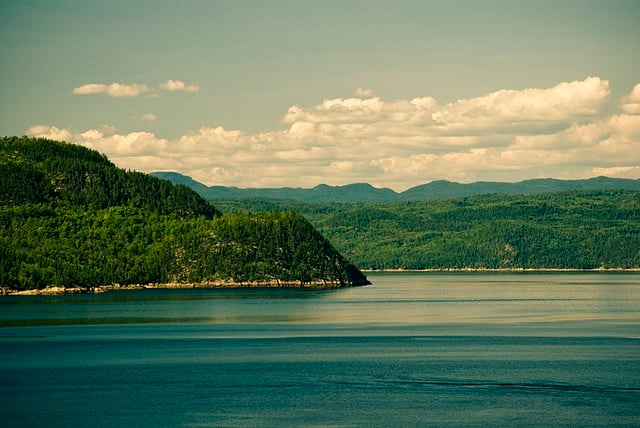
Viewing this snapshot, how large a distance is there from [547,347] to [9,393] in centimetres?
5919

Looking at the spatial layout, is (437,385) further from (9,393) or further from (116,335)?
(116,335)

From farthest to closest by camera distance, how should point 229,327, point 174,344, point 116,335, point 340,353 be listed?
point 229,327
point 116,335
point 174,344
point 340,353

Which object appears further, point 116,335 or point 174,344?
point 116,335

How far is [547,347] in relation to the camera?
122625 mm

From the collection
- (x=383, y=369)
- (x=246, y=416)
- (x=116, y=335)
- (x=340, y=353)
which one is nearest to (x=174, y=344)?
(x=116, y=335)

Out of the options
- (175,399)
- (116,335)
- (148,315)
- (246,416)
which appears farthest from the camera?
(148,315)

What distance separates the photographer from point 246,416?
80062 millimetres

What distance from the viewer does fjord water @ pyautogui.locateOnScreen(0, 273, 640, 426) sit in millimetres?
80000

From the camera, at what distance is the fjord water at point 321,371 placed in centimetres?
8000

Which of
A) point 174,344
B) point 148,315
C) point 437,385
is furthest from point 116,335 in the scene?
point 437,385

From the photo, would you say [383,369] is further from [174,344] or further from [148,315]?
[148,315]

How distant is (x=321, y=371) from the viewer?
104m

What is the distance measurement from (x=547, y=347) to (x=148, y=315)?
77.7 meters

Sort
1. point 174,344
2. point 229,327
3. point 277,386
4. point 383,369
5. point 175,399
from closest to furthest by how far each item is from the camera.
Answer: point 175,399, point 277,386, point 383,369, point 174,344, point 229,327
